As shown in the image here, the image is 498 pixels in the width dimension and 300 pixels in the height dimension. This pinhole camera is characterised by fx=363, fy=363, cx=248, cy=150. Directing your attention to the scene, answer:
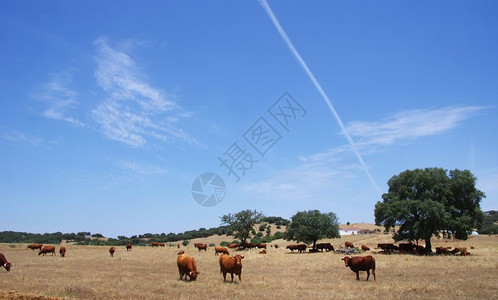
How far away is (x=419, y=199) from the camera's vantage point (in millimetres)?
42094

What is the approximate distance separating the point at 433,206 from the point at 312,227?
55.4ft

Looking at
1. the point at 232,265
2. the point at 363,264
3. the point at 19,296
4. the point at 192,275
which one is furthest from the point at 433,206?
the point at 19,296

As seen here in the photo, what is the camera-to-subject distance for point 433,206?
129 feet

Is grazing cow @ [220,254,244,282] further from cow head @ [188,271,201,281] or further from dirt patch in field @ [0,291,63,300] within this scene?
dirt patch in field @ [0,291,63,300]

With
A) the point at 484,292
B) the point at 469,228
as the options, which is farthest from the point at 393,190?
the point at 484,292

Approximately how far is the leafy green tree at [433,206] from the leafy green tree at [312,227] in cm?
810

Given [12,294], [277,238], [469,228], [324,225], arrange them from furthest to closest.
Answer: [277,238] < [324,225] < [469,228] < [12,294]

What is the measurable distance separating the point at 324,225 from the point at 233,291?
119 feet

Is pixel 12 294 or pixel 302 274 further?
pixel 302 274

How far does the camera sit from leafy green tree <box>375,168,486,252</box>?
3984 centimetres

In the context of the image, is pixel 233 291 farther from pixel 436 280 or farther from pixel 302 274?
pixel 436 280

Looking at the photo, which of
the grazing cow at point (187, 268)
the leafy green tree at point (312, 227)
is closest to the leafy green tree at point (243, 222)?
the leafy green tree at point (312, 227)

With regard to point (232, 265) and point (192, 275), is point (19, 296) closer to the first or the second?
point (192, 275)

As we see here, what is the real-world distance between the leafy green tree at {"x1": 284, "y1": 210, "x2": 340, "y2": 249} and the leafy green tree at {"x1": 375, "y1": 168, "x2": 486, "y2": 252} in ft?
26.6
